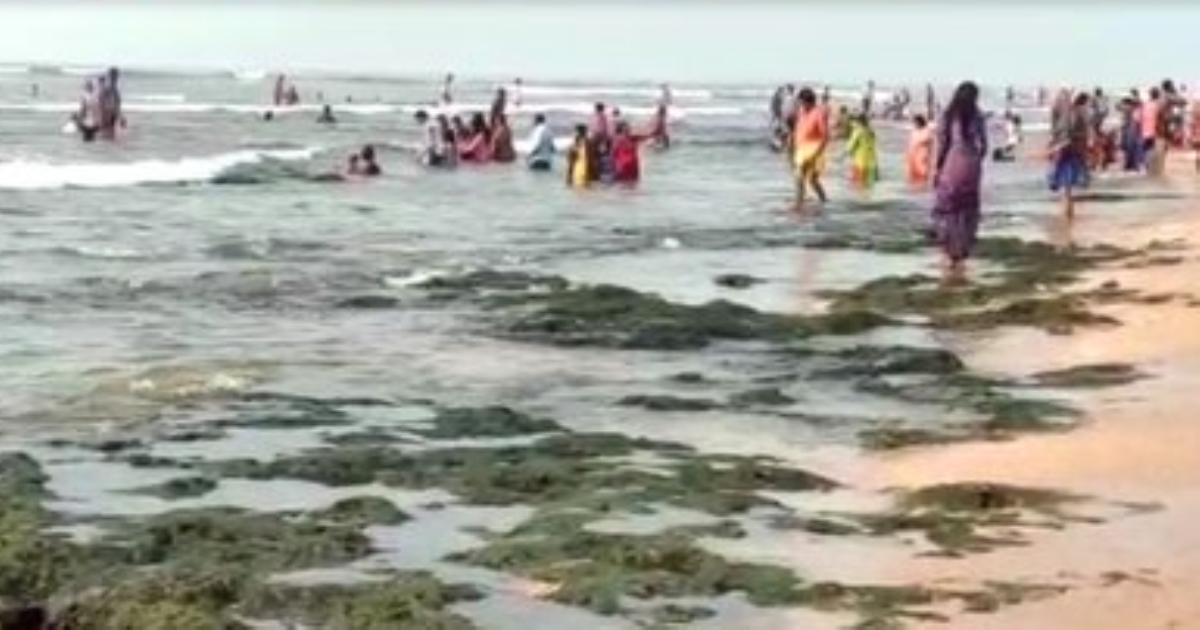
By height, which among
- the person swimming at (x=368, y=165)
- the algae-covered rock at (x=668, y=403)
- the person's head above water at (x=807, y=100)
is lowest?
the person swimming at (x=368, y=165)

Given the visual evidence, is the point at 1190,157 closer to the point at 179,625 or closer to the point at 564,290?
the point at 564,290

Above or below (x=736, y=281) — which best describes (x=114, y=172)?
below

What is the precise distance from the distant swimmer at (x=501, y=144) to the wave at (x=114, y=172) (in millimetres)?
4762

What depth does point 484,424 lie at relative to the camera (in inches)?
400

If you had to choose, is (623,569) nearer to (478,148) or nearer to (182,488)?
(182,488)

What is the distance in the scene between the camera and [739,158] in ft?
147

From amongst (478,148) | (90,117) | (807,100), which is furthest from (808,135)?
(90,117)

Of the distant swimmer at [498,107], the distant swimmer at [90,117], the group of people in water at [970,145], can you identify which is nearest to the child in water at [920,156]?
the group of people in water at [970,145]

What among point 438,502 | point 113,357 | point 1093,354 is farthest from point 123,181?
point 438,502

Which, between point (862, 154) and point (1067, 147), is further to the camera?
point (862, 154)

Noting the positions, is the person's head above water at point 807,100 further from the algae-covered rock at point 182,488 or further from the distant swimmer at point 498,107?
the algae-covered rock at point 182,488

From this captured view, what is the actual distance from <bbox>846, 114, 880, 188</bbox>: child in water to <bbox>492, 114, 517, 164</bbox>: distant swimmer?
26.6 ft

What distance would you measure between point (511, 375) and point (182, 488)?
381 cm

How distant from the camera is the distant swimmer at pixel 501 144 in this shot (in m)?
38.4
